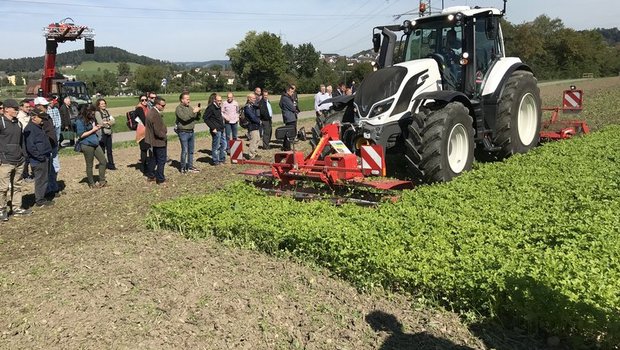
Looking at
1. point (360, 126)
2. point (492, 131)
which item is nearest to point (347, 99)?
point (360, 126)

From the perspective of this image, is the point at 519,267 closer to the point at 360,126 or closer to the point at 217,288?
the point at 217,288

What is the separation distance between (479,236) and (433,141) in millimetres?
2442

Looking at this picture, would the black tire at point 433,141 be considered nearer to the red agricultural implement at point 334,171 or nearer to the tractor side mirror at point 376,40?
the red agricultural implement at point 334,171

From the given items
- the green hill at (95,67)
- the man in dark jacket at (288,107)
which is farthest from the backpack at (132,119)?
the green hill at (95,67)

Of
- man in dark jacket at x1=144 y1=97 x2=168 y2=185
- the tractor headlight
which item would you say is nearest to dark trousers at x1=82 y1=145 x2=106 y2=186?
man in dark jacket at x1=144 y1=97 x2=168 y2=185

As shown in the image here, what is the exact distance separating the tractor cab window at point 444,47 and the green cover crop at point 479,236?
177cm

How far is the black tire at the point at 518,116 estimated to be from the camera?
8.88m

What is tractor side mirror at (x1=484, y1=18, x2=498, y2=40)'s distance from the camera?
870 centimetres

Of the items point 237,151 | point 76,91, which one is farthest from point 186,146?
point 76,91

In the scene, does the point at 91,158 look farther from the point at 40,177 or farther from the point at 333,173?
the point at 333,173

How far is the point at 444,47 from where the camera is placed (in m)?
8.70

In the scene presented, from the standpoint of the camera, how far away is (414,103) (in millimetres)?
8008

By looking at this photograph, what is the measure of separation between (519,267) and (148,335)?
2.88 meters

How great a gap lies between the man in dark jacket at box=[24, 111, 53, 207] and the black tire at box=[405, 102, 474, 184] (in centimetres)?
582
